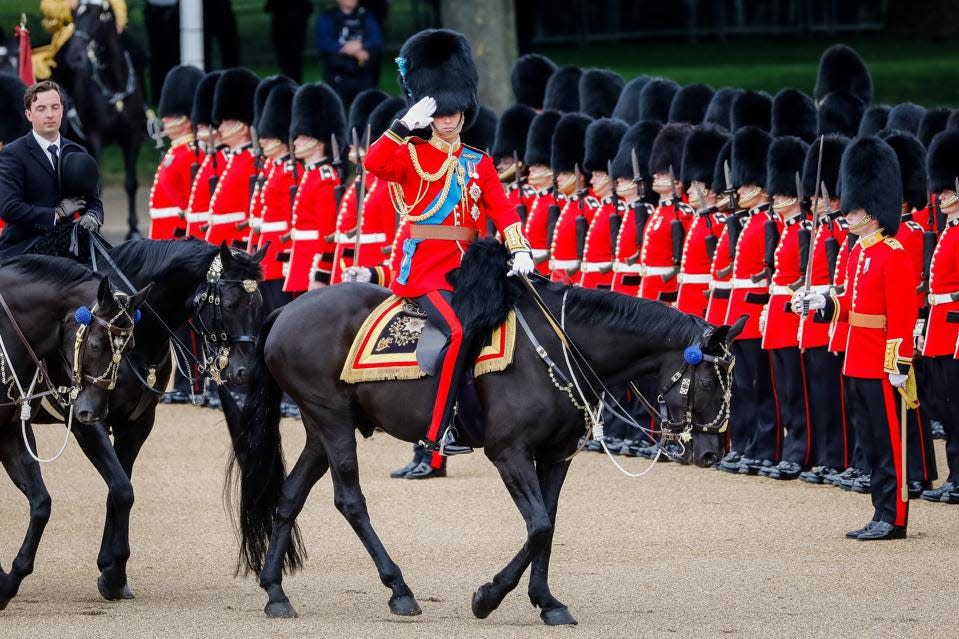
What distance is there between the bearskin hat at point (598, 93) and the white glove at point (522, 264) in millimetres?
5997

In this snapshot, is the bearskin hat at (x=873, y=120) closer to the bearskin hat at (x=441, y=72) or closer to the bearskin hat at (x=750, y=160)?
the bearskin hat at (x=750, y=160)

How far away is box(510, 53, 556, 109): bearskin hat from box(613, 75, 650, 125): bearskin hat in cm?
124

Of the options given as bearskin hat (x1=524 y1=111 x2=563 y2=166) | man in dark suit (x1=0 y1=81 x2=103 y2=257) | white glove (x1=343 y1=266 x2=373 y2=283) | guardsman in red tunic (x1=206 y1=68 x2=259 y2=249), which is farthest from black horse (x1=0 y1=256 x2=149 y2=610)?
bearskin hat (x1=524 y1=111 x2=563 y2=166)

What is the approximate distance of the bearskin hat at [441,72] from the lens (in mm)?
7215

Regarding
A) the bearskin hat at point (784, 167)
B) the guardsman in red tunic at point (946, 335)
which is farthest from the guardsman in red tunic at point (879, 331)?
the bearskin hat at point (784, 167)

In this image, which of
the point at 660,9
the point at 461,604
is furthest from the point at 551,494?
the point at 660,9

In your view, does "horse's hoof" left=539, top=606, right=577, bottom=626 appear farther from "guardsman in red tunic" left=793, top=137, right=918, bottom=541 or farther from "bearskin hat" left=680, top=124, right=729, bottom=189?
"bearskin hat" left=680, top=124, right=729, bottom=189

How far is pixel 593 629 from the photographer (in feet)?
21.6

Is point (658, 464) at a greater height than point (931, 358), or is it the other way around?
point (931, 358)

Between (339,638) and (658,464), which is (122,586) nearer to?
(339,638)

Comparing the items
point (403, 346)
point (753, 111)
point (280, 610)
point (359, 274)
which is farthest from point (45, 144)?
point (753, 111)

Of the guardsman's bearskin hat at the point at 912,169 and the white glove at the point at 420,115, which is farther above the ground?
the white glove at the point at 420,115

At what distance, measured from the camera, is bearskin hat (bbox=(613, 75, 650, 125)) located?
40.6ft

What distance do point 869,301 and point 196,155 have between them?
5.40 metres
